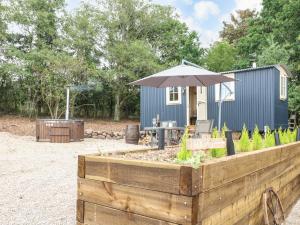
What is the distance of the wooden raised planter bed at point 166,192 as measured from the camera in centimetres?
155

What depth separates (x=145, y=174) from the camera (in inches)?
66.8

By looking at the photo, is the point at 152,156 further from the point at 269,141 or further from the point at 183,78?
the point at 183,78

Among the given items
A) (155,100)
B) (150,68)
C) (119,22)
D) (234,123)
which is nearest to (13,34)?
(119,22)

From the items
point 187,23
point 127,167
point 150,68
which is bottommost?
point 127,167

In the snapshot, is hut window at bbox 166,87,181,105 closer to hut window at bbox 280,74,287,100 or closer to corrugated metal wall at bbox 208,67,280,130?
corrugated metal wall at bbox 208,67,280,130

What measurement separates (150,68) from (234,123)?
22.8 ft

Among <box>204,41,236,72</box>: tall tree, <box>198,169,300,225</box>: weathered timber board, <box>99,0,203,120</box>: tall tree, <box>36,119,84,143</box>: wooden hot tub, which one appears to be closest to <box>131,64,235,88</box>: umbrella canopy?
<box>36,119,84,143</box>: wooden hot tub

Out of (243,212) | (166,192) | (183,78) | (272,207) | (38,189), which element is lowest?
(38,189)

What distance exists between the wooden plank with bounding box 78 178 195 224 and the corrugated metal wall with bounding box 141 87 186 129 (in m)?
9.99

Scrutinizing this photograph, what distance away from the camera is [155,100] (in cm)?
1270

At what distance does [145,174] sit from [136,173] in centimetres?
6

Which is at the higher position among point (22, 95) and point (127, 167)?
point (22, 95)

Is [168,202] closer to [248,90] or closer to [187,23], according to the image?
[248,90]

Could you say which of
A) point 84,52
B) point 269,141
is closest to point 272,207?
point 269,141
